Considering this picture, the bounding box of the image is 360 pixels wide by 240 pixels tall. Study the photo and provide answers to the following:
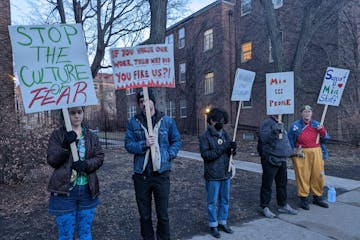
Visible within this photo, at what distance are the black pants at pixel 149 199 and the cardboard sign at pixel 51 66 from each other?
114 cm

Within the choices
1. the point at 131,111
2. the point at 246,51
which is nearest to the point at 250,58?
the point at 246,51

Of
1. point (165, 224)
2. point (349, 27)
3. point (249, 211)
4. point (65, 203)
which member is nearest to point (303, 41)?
point (349, 27)

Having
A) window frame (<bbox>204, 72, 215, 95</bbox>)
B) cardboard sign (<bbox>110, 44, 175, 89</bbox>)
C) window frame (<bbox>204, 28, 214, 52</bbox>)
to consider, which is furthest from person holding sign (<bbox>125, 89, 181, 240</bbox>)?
window frame (<bbox>204, 28, 214, 52</bbox>)

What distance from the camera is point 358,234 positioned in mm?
4043

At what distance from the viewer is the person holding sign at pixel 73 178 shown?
2771 millimetres

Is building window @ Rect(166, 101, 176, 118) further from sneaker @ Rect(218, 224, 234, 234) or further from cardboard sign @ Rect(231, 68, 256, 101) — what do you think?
sneaker @ Rect(218, 224, 234, 234)

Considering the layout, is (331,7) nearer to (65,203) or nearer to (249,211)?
(249,211)

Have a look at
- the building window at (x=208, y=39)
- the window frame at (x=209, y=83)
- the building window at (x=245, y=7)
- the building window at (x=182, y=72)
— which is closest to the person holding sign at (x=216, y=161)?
the building window at (x=245, y=7)

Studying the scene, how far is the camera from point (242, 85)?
16.5ft

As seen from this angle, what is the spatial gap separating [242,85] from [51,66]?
3237 mm

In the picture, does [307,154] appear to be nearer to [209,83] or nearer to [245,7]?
[245,7]

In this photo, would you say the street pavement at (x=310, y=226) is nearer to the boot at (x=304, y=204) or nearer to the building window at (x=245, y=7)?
the boot at (x=304, y=204)

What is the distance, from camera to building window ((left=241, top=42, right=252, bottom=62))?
1995 centimetres

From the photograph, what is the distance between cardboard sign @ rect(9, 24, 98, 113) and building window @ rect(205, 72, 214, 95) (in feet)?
63.5
